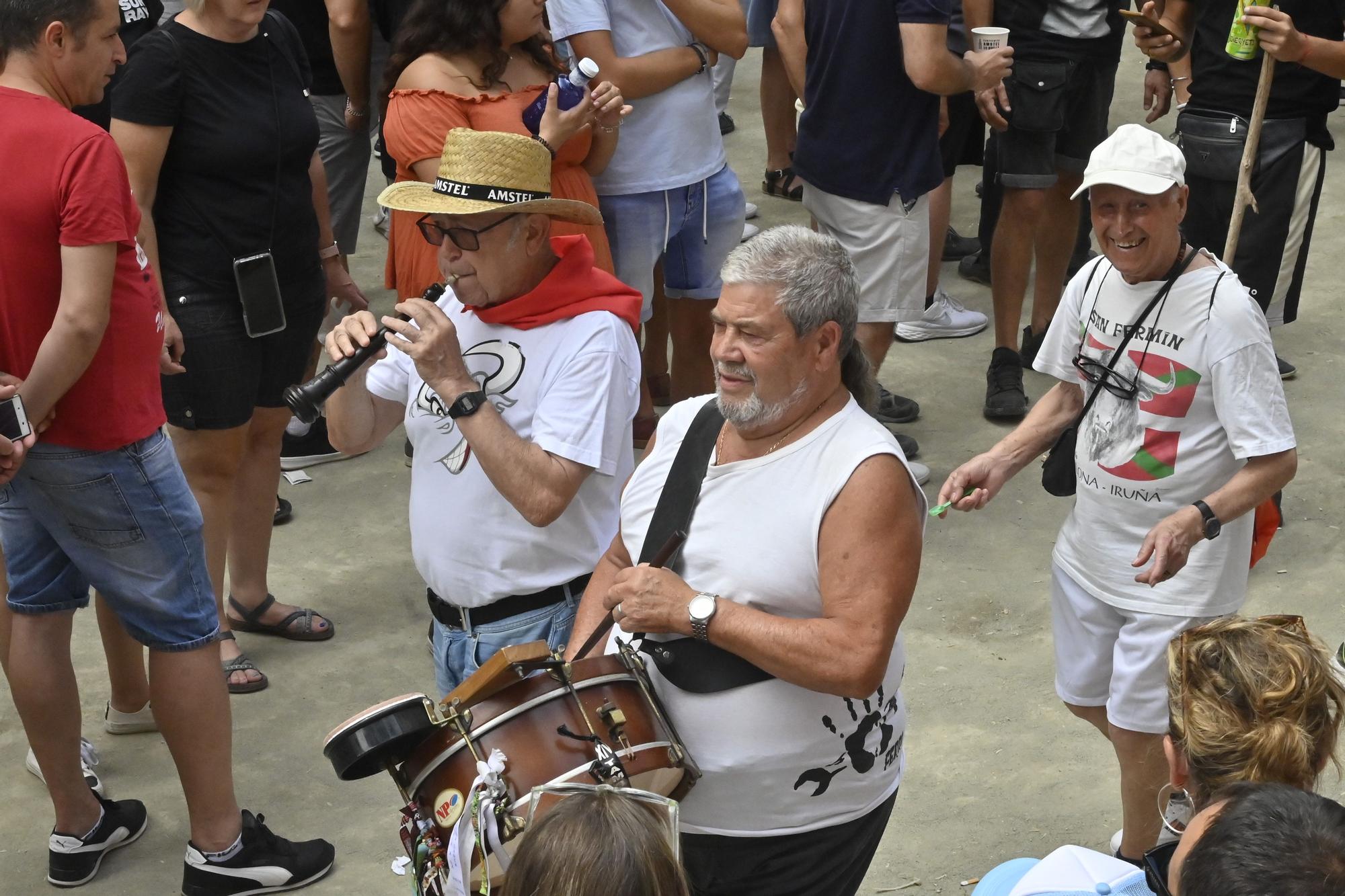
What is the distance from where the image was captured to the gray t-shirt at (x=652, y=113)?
4.89 m

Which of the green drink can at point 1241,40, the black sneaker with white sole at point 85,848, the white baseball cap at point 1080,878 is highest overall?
the green drink can at point 1241,40

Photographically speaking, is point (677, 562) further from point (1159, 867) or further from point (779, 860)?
point (1159, 867)

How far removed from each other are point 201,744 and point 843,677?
1.79m

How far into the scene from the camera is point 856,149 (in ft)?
17.4

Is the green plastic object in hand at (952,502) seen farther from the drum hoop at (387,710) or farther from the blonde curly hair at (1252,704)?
the drum hoop at (387,710)

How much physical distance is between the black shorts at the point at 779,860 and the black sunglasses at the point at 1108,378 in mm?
1128

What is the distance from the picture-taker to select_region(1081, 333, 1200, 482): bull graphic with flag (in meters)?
3.28

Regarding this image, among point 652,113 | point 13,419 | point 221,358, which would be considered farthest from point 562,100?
point 13,419

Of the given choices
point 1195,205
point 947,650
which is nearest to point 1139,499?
point 947,650

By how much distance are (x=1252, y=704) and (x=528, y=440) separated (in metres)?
1.47

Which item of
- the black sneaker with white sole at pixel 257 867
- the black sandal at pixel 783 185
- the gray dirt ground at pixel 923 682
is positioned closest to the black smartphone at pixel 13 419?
the black sneaker with white sole at pixel 257 867

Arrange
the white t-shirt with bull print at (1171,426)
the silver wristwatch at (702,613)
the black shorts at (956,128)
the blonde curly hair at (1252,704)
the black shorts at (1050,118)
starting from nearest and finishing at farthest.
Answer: the blonde curly hair at (1252,704), the silver wristwatch at (702,613), the white t-shirt with bull print at (1171,426), the black shorts at (1050,118), the black shorts at (956,128)

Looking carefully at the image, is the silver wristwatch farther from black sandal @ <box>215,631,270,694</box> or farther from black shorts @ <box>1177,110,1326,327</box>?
black shorts @ <box>1177,110,1326,327</box>

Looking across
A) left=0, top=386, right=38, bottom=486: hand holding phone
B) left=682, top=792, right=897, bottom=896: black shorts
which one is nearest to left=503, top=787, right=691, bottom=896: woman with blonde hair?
left=682, top=792, right=897, bottom=896: black shorts
